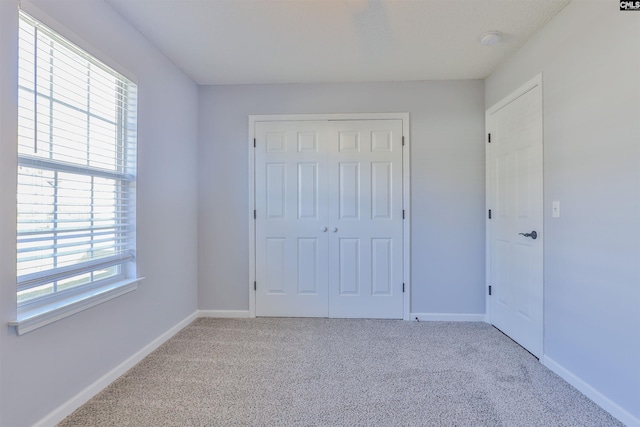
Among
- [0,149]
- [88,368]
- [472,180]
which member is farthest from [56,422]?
[472,180]

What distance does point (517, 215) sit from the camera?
239cm

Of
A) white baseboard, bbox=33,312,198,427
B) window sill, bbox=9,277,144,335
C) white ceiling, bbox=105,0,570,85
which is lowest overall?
white baseboard, bbox=33,312,198,427

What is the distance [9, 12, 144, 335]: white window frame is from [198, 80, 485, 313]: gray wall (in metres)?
0.99

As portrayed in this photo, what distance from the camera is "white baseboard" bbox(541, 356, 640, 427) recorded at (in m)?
1.49

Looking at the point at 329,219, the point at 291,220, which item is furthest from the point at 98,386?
the point at 329,219

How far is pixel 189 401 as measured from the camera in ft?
5.58

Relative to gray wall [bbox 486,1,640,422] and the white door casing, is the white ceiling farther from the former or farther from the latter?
the white door casing

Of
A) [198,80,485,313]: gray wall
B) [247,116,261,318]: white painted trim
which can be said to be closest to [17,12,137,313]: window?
[198,80,485,313]: gray wall

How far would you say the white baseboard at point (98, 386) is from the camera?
1494 millimetres

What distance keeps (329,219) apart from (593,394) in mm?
2202

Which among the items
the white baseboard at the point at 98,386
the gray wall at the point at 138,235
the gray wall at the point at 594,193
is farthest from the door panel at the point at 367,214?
the white baseboard at the point at 98,386

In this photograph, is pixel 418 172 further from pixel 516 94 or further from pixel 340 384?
pixel 340 384

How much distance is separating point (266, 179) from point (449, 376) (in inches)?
89.6

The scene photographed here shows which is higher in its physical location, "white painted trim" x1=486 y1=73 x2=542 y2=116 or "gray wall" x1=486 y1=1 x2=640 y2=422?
"white painted trim" x1=486 y1=73 x2=542 y2=116
